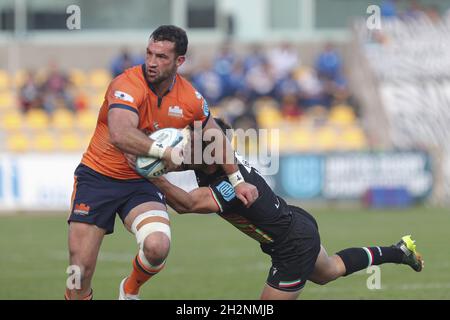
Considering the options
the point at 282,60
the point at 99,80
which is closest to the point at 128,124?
the point at 99,80

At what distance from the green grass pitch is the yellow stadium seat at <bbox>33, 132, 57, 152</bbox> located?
7.25 ft

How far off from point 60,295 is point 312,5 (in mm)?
20278

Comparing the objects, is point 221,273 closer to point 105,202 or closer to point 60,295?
point 60,295

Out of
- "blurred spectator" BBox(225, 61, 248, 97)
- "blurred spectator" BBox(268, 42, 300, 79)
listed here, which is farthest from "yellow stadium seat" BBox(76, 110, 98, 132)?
"blurred spectator" BBox(268, 42, 300, 79)

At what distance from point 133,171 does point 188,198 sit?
78 centimetres

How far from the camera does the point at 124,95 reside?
26.6ft

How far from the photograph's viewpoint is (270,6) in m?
29.5

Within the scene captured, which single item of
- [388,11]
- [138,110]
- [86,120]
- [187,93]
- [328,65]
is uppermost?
[388,11]

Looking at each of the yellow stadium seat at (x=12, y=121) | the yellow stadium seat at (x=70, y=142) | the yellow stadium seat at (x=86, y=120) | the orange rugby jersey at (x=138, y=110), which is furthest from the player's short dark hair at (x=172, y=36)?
the yellow stadium seat at (x=12, y=121)

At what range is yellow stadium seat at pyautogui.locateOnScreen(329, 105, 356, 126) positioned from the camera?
2519 cm

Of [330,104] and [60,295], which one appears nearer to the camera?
[60,295]

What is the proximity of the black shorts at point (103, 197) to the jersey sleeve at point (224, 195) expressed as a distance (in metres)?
0.74

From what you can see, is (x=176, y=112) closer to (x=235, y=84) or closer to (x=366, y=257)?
(x=366, y=257)

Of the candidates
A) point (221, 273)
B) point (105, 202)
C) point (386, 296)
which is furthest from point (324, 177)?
point (105, 202)
